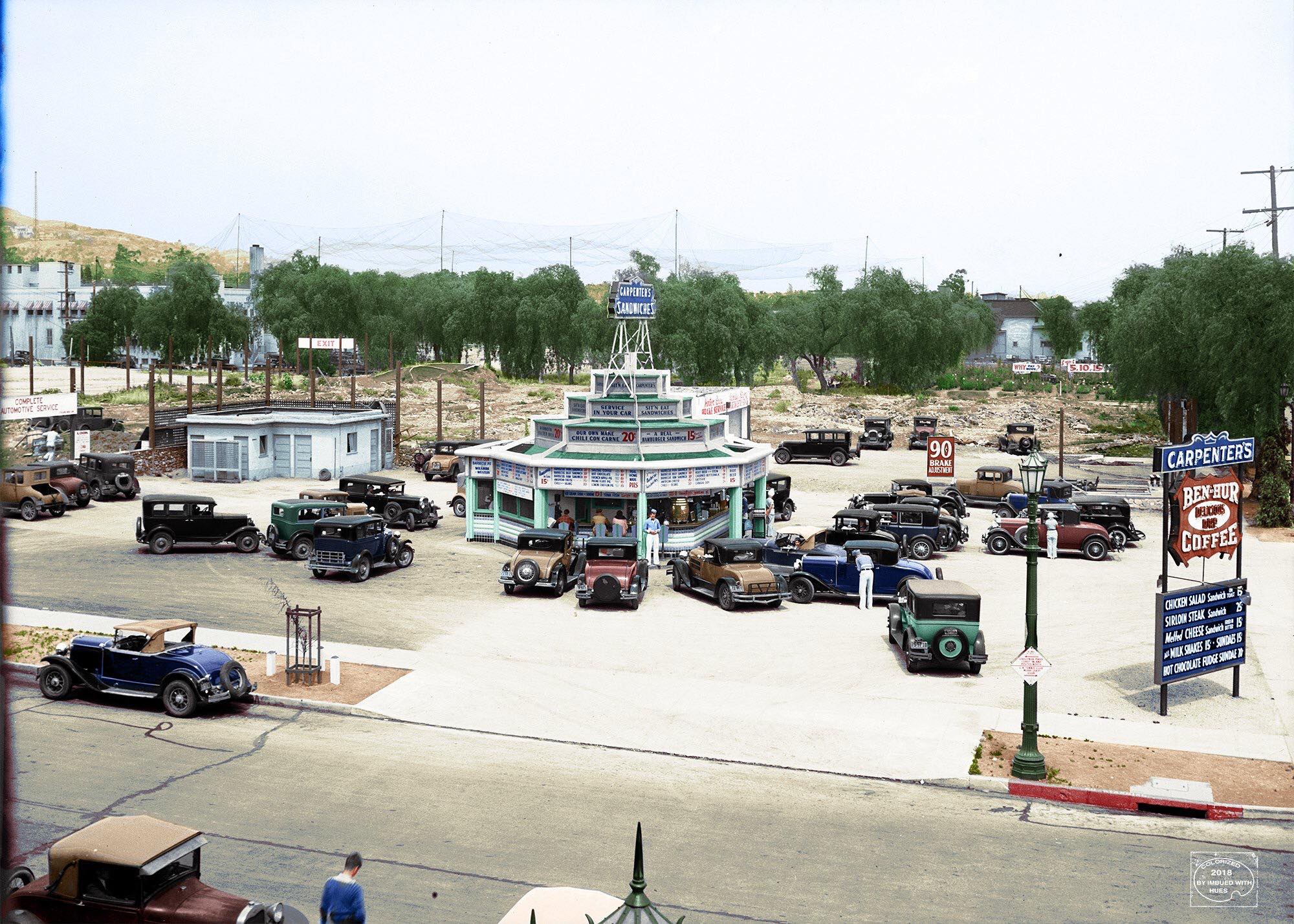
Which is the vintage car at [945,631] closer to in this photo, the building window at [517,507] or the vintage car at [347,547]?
the vintage car at [347,547]

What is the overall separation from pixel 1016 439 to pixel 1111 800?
61211mm

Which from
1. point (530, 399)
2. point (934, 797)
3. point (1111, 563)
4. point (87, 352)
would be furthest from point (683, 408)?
point (87, 352)

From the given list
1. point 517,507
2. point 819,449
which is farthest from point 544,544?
point 819,449

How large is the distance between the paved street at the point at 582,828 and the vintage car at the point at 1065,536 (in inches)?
855

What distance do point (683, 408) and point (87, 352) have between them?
319ft

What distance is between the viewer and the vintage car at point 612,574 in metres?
28.8

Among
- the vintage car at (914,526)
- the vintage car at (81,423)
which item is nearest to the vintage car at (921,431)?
the vintage car at (914,526)

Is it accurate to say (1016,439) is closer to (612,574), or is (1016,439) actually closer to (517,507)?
(517,507)

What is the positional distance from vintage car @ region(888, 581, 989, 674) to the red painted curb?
240 inches

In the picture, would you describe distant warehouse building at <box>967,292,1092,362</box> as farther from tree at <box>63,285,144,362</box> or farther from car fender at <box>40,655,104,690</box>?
car fender at <box>40,655,104,690</box>

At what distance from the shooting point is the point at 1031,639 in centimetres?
1869

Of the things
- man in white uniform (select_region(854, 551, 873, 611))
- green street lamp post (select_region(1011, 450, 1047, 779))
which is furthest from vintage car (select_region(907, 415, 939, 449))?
green street lamp post (select_region(1011, 450, 1047, 779))

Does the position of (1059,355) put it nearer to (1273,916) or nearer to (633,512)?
(633,512)

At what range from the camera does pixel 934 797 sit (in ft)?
55.7
